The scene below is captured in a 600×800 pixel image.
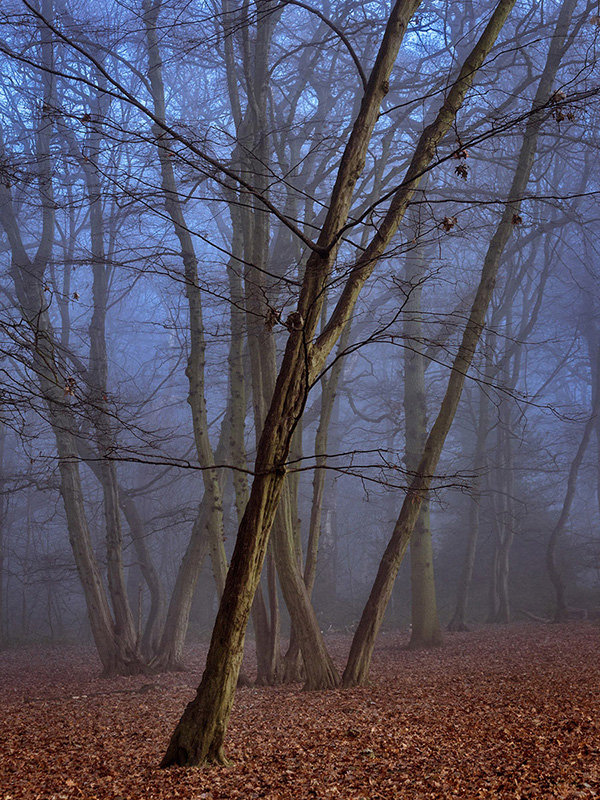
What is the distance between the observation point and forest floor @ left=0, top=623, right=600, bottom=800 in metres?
3.19

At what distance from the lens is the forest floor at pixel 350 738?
125 inches

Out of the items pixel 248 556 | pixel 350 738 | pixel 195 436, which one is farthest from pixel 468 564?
pixel 248 556

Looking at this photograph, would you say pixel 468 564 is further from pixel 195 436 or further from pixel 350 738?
pixel 350 738

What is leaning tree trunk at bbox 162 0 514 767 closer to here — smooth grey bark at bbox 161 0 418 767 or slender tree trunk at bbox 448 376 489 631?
smooth grey bark at bbox 161 0 418 767

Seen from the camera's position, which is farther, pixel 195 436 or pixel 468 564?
pixel 468 564

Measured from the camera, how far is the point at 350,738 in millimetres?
4227

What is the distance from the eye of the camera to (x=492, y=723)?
434 centimetres

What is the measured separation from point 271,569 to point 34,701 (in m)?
2.81

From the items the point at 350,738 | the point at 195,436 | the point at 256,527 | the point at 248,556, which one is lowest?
the point at 350,738

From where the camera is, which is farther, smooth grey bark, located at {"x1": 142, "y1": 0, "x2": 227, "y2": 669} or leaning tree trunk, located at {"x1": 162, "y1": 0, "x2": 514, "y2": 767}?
smooth grey bark, located at {"x1": 142, "y1": 0, "x2": 227, "y2": 669}

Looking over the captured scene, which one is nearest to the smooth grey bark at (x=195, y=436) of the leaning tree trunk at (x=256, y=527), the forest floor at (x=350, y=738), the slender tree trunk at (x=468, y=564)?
the forest floor at (x=350, y=738)

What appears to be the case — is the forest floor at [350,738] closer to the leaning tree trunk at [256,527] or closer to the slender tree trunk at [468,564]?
the leaning tree trunk at [256,527]

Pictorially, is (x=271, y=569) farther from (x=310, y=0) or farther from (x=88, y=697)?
(x=310, y=0)

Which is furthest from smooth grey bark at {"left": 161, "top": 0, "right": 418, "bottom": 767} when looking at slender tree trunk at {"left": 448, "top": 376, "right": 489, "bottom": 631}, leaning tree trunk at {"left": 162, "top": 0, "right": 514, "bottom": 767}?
slender tree trunk at {"left": 448, "top": 376, "right": 489, "bottom": 631}
